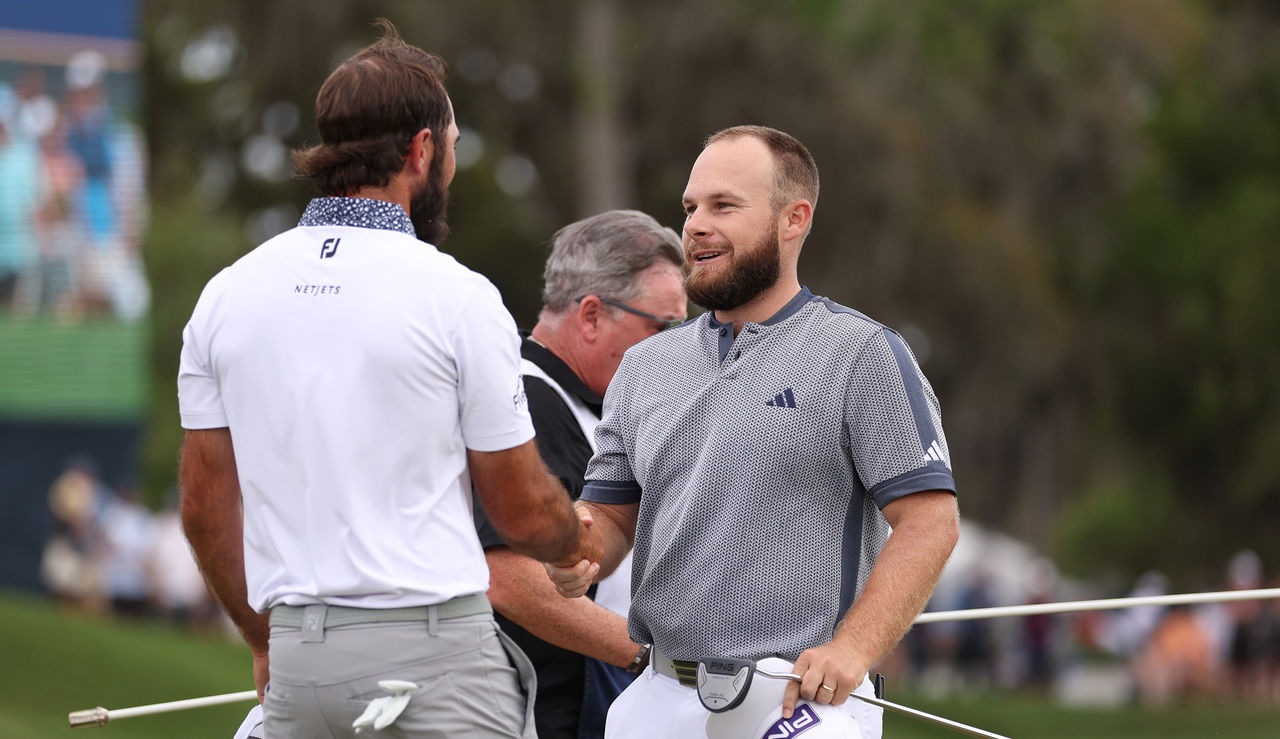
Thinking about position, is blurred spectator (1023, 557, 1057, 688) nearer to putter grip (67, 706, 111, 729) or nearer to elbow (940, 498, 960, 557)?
elbow (940, 498, 960, 557)

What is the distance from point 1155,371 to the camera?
22.7 metres

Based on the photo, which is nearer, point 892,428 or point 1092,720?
point 892,428

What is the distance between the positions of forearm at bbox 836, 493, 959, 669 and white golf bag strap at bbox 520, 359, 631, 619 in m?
1.06

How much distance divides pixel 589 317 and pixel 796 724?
1.62m

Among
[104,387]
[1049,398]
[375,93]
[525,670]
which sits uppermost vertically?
[375,93]

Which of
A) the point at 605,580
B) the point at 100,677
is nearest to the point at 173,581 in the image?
the point at 100,677

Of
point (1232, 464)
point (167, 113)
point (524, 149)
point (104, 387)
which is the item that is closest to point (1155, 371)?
point (1232, 464)

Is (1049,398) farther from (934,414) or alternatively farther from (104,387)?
(934,414)

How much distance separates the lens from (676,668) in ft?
10.7

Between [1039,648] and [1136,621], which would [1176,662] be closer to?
[1136,621]

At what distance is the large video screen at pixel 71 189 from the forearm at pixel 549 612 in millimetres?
14280

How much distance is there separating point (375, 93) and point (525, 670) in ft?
3.74

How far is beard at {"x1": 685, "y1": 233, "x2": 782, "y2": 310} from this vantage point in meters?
3.33

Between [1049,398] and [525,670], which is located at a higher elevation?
[525,670]
